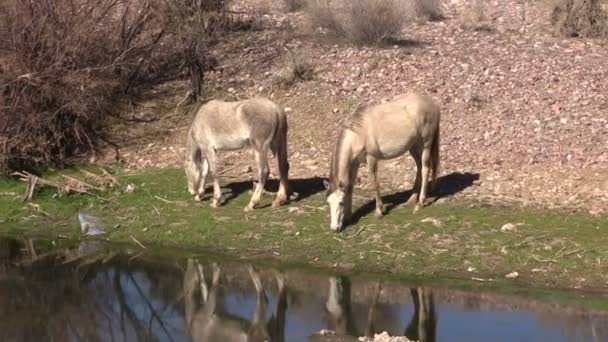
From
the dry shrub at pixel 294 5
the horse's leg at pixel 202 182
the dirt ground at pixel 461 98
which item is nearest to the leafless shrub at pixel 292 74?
the dirt ground at pixel 461 98

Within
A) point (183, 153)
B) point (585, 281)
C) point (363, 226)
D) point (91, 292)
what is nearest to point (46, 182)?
point (183, 153)

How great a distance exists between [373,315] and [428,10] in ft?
44.8

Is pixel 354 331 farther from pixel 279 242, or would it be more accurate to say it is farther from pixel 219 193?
pixel 219 193

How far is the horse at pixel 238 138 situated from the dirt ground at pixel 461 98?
3.70ft

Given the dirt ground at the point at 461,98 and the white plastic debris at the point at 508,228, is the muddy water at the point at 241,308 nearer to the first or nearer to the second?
the white plastic debris at the point at 508,228

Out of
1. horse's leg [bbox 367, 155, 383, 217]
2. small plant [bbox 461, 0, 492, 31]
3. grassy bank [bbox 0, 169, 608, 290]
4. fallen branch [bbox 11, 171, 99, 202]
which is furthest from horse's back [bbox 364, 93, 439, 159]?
small plant [bbox 461, 0, 492, 31]

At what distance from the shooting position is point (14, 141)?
18.5 m

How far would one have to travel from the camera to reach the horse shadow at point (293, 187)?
16.8 metres

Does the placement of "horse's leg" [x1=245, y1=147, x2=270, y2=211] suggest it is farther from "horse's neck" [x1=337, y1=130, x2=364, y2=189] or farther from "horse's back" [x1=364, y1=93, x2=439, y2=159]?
"horse's back" [x1=364, y1=93, x2=439, y2=159]

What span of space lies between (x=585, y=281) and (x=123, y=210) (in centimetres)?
737

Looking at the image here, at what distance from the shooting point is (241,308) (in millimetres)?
12781

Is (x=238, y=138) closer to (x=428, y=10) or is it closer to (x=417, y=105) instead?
(x=417, y=105)

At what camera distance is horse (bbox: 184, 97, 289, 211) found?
16.3 metres

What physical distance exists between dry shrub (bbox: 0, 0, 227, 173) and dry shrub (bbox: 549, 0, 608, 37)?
25.8 ft
